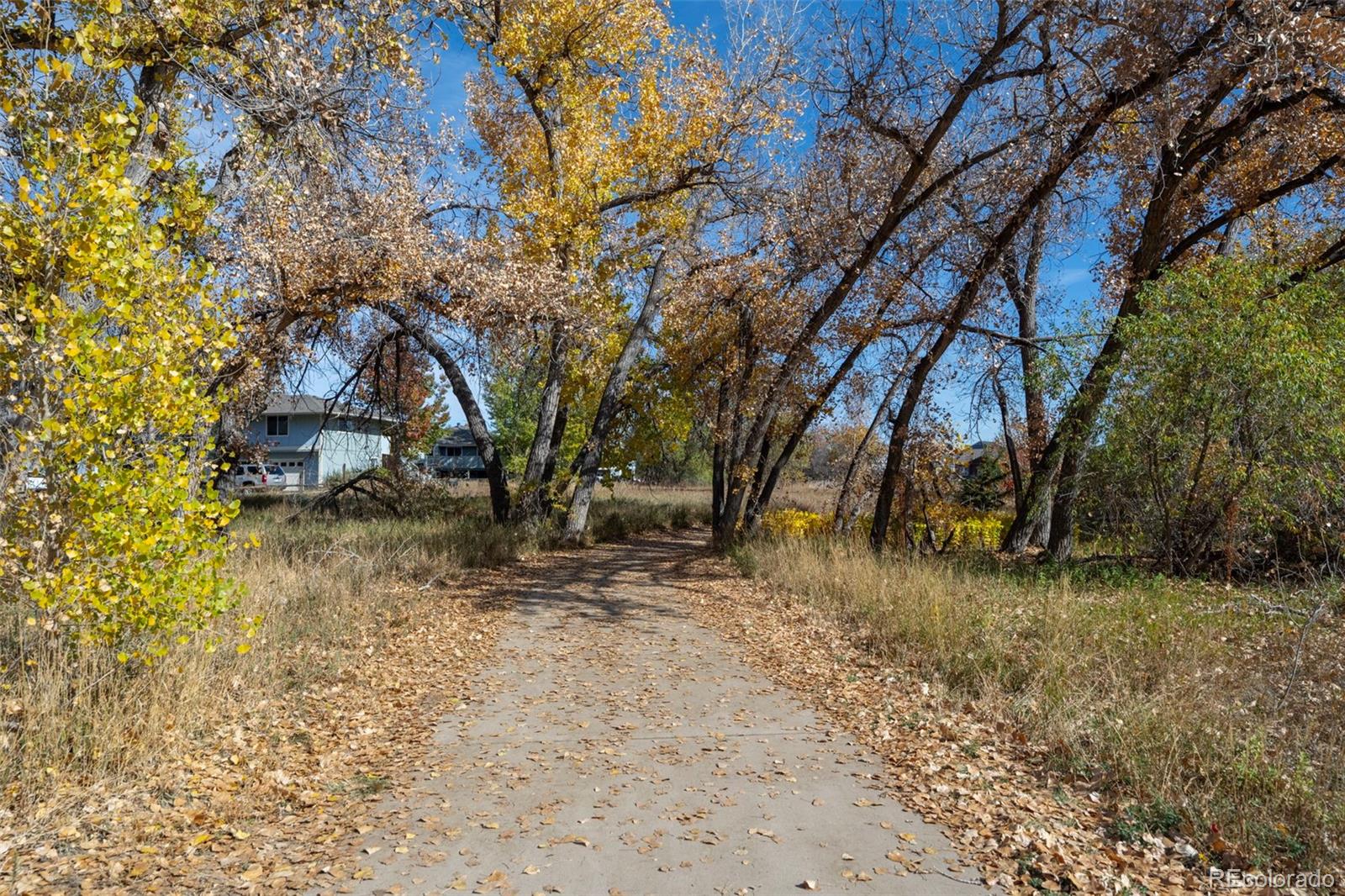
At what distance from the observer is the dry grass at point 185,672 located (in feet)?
15.1

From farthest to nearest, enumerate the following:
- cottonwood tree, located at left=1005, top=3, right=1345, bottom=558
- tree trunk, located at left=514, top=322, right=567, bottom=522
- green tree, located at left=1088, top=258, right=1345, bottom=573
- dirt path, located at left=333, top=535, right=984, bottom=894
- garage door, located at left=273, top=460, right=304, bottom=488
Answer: garage door, located at left=273, top=460, right=304, bottom=488
tree trunk, located at left=514, top=322, right=567, bottom=522
cottonwood tree, located at left=1005, top=3, right=1345, bottom=558
green tree, located at left=1088, top=258, right=1345, bottom=573
dirt path, located at left=333, top=535, right=984, bottom=894

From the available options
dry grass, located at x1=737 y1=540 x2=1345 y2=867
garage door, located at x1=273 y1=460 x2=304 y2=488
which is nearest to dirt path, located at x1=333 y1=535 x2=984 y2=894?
dry grass, located at x1=737 y1=540 x2=1345 y2=867

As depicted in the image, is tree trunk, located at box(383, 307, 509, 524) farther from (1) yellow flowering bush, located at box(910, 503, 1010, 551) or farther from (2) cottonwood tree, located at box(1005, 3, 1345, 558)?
(2) cottonwood tree, located at box(1005, 3, 1345, 558)

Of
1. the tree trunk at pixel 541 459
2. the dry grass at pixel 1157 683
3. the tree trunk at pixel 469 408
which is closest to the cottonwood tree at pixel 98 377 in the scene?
the dry grass at pixel 1157 683

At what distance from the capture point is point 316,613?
8445mm

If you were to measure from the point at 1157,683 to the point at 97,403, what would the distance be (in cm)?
746

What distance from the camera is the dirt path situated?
4066 millimetres

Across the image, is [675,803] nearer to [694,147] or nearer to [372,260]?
[372,260]

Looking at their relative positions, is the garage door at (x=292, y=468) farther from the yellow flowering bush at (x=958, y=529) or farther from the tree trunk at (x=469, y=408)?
the yellow flowering bush at (x=958, y=529)

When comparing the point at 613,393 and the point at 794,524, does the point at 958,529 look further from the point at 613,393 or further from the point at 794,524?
the point at 613,393

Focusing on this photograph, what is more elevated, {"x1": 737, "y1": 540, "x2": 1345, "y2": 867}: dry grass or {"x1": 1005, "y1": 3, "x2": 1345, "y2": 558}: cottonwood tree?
{"x1": 1005, "y1": 3, "x2": 1345, "y2": 558}: cottonwood tree

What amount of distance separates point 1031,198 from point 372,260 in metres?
10.1

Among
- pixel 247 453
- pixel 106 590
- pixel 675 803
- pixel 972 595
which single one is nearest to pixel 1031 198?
pixel 972 595

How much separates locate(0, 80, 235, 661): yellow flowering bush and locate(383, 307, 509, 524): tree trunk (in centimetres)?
968
